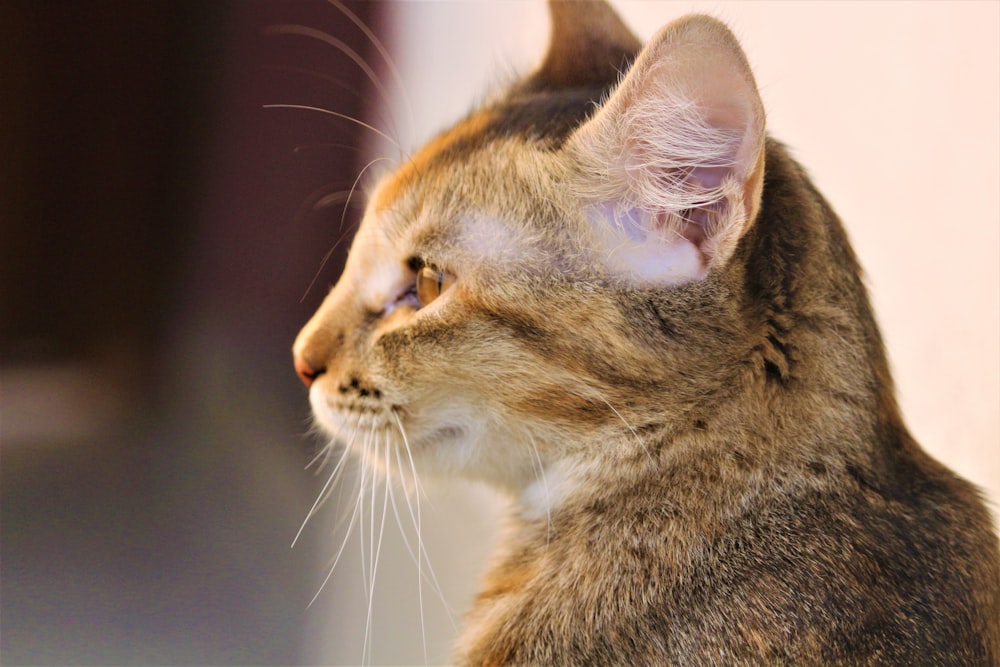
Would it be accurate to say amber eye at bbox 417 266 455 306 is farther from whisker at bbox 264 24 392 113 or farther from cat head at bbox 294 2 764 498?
whisker at bbox 264 24 392 113

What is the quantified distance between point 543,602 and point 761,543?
0.20 m

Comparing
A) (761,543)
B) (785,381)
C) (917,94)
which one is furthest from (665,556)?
(917,94)

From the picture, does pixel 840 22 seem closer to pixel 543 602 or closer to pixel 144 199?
pixel 543 602

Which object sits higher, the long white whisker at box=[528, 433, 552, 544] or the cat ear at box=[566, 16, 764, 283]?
the cat ear at box=[566, 16, 764, 283]

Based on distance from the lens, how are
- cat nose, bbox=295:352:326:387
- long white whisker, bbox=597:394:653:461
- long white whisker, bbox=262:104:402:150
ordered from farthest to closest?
long white whisker, bbox=262:104:402:150 → cat nose, bbox=295:352:326:387 → long white whisker, bbox=597:394:653:461

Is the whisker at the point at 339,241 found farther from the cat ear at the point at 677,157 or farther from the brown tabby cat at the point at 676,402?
the cat ear at the point at 677,157

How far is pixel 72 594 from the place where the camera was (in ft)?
2.72

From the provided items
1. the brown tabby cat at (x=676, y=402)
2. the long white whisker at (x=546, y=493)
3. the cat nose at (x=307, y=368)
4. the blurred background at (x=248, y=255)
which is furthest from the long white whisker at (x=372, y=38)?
the long white whisker at (x=546, y=493)

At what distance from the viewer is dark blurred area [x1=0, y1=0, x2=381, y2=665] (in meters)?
0.79

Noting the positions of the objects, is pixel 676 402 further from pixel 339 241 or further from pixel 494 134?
pixel 339 241

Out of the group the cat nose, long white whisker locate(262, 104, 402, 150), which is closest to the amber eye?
the cat nose

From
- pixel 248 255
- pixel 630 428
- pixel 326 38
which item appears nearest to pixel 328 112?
pixel 326 38

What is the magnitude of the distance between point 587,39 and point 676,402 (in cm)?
43

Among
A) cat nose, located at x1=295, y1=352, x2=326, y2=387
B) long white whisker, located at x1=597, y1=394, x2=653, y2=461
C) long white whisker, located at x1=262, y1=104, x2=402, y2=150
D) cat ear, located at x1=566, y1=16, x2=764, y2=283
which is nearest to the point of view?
cat ear, located at x1=566, y1=16, x2=764, y2=283
